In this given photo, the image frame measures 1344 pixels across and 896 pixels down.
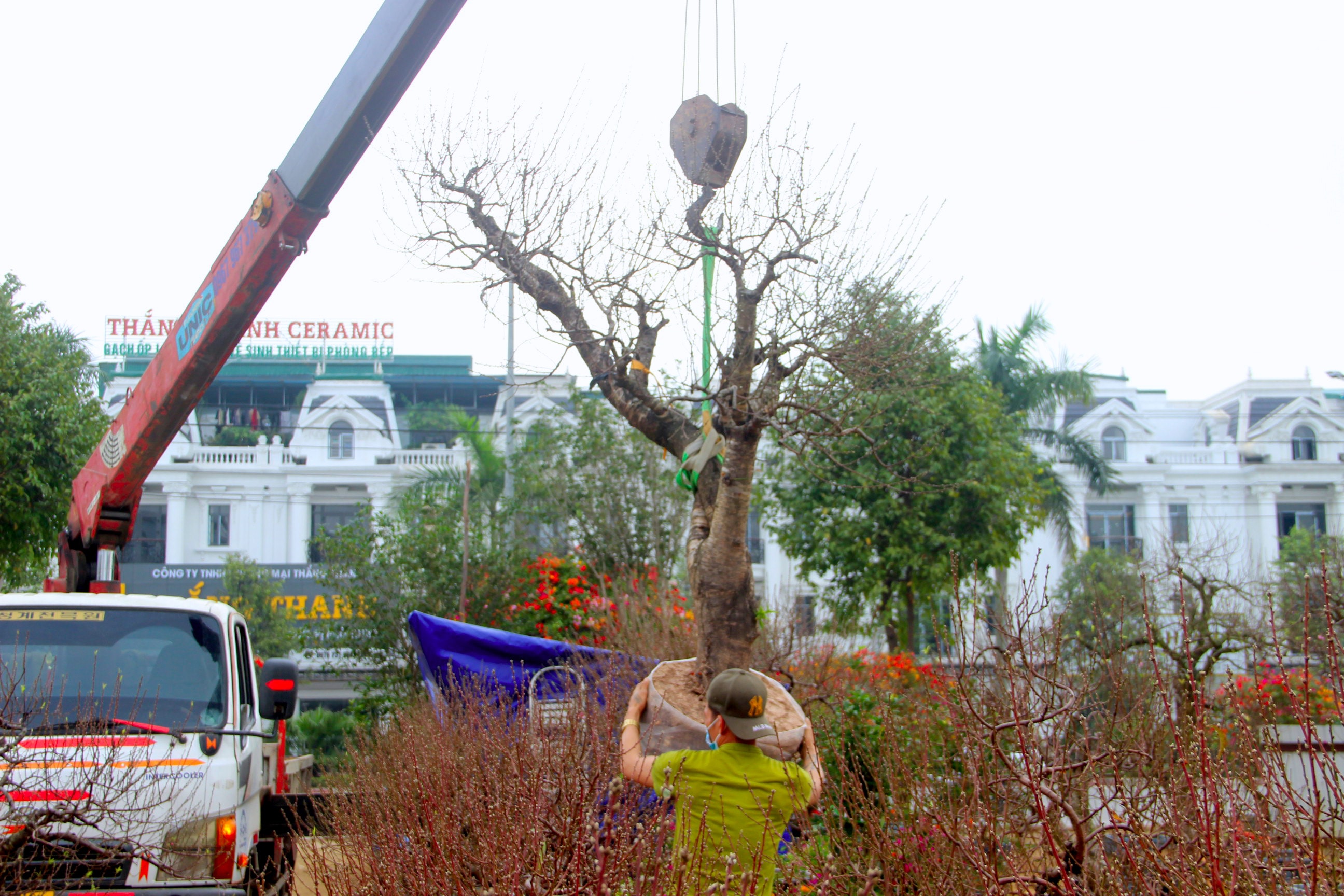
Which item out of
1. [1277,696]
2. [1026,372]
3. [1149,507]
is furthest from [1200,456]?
[1277,696]

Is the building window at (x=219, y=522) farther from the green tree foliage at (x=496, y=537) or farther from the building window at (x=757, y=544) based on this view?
the building window at (x=757, y=544)

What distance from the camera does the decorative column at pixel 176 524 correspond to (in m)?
33.9

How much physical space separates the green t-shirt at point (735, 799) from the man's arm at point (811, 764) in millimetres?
66

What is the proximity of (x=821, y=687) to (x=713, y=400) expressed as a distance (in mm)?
3455

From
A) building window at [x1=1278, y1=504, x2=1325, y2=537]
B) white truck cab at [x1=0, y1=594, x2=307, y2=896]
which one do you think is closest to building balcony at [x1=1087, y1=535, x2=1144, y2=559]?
building window at [x1=1278, y1=504, x2=1325, y2=537]

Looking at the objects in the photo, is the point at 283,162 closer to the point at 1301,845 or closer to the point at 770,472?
the point at 1301,845

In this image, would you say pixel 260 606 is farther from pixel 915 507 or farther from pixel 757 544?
pixel 757 544

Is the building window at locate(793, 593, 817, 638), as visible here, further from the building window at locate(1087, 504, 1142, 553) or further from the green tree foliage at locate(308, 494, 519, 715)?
the building window at locate(1087, 504, 1142, 553)

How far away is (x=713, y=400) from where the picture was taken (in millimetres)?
6359

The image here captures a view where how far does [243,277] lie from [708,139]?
9.84 feet

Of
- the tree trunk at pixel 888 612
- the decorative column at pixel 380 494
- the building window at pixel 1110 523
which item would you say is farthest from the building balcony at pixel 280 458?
the building window at pixel 1110 523

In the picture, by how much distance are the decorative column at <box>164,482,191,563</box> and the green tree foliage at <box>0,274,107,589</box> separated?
899 inches

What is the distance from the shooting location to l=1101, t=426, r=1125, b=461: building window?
39.2m

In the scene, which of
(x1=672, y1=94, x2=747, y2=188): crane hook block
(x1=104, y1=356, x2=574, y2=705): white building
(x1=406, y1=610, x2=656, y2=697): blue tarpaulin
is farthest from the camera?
(x1=104, y1=356, x2=574, y2=705): white building
